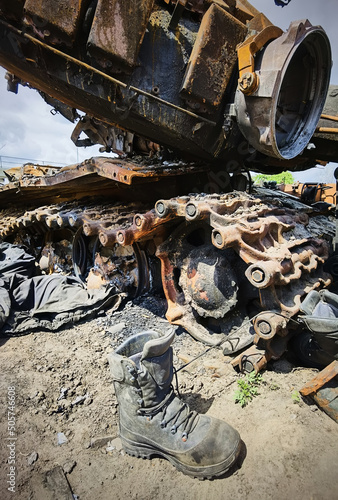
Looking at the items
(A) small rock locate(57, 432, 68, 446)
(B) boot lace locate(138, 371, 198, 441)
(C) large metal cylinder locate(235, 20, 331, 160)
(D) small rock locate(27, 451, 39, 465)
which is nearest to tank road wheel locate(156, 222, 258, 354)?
(B) boot lace locate(138, 371, 198, 441)

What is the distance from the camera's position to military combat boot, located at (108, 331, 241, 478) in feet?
6.12

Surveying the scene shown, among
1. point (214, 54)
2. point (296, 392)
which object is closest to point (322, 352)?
point (296, 392)

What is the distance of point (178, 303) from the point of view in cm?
366

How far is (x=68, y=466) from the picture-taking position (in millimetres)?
1953

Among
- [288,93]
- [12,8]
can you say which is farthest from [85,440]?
[288,93]

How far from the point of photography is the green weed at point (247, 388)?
7.81 feet

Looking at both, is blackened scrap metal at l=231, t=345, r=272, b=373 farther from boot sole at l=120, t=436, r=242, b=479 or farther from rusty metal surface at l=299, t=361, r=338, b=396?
boot sole at l=120, t=436, r=242, b=479

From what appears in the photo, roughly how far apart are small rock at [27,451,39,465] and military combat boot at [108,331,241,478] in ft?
1.85

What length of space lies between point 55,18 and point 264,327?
9.89 feet

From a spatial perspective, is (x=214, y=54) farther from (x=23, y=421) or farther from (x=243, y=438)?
(x=23, y=421)

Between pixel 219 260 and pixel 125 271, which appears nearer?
pixel 219 260

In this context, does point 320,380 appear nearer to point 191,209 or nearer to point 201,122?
point 191,209

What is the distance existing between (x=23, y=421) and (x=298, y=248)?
2.71 meters

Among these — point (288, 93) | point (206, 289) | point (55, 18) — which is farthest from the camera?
point (288, 93)
